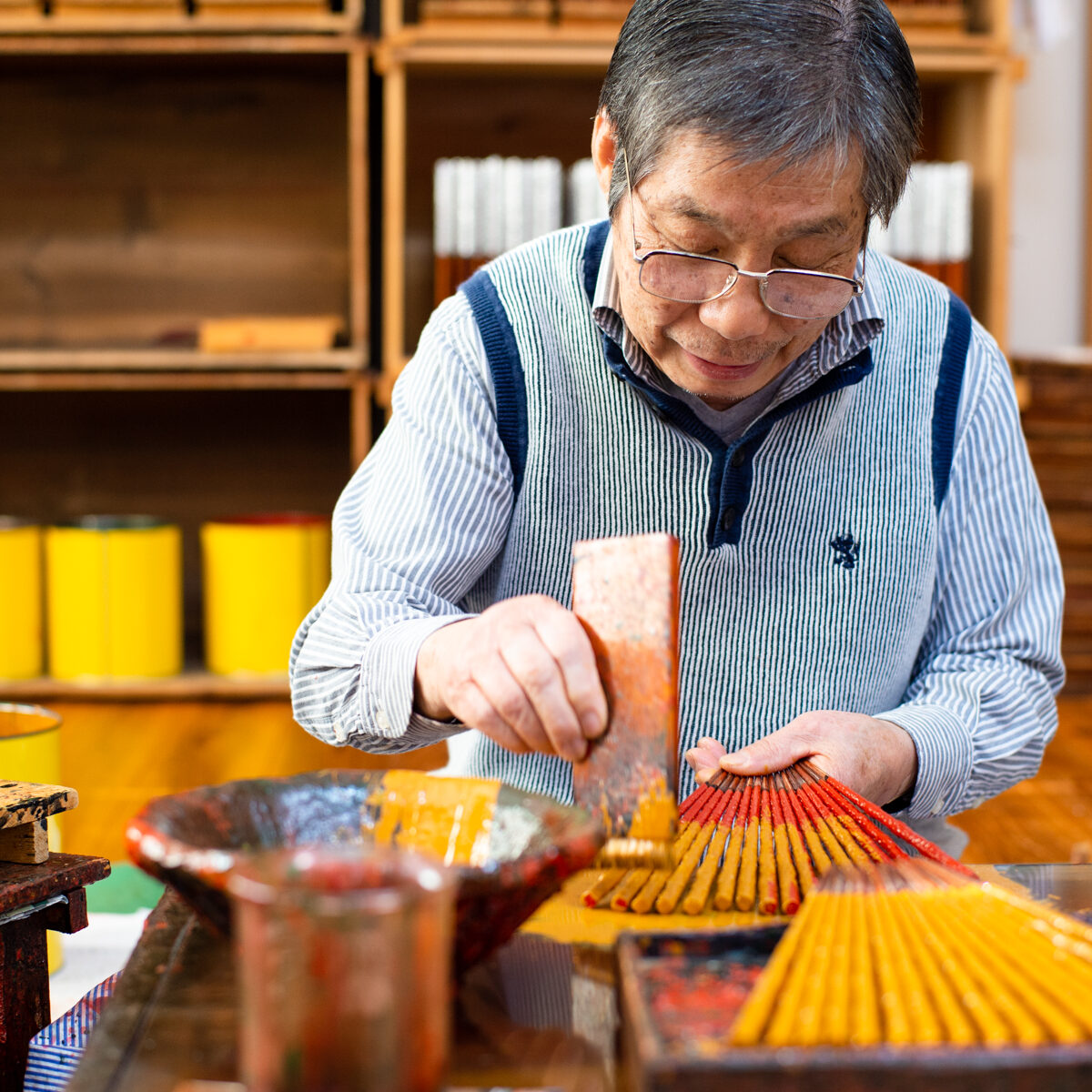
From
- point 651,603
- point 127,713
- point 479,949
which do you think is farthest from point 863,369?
point 127,713

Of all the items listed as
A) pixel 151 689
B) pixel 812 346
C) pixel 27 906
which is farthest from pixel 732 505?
pixel 151 689

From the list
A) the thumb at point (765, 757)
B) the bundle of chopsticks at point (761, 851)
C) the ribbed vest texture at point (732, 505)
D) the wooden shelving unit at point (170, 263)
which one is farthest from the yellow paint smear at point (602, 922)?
the wooden shelving unit at point (170, 263)

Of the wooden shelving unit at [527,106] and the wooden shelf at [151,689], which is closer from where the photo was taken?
the wooden shelving unit at [527,106]

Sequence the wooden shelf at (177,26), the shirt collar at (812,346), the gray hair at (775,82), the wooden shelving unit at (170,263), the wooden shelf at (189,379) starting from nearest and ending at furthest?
the gray hair at (775,82), the shirt collar at (812,346), the wooden shelf at (177,26), the wooden shelf at (189,379), the wooden shelving unit at (170,263)

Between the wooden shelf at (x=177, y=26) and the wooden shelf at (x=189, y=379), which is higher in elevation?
the wooden shelf at (x=177, y=26)

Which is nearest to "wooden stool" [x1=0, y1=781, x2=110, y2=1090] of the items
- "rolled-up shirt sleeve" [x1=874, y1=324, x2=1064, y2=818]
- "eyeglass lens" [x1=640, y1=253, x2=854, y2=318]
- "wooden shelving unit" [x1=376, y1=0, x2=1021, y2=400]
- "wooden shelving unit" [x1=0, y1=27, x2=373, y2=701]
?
"eyeglass lens" [x1=640, y1=253, x2=854, y2=318]

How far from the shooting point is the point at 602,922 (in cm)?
68

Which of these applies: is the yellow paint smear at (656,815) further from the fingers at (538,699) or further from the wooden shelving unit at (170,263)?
the wooden shelving unit at (170,263)

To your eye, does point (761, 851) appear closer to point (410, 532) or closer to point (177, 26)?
point (410, 532)

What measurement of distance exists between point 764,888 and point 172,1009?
1.04 feet

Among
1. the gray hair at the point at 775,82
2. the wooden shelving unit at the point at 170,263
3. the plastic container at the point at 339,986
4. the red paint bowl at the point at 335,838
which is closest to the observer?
the plastic container at the point at 339,986

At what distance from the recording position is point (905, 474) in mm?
1122

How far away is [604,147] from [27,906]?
0.68 metres

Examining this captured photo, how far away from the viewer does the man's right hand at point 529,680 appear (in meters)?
0.66
